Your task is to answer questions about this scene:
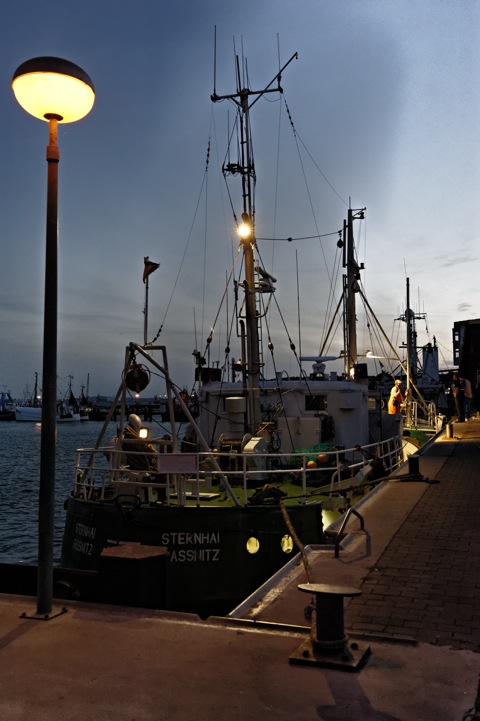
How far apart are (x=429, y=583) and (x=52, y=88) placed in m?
6.42

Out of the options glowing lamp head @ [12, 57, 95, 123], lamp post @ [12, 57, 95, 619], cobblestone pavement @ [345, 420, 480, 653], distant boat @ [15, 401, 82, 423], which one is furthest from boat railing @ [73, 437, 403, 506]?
distant boat @ [15, 401, 82, 423]

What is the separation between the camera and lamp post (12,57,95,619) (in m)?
5.22

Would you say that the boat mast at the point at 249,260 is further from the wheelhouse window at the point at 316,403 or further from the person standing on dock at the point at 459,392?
the person standing on dock at the point at 459,392

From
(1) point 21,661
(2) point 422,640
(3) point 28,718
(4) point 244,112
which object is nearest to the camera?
(3) point 28,718

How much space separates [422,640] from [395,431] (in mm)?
15404

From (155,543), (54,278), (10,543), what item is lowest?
(10,543)

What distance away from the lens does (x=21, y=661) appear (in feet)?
14.7

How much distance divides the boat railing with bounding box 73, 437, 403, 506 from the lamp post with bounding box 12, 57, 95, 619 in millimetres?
4224

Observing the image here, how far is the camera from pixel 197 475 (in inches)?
400

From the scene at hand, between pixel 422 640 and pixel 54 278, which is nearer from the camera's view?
pixel 422 640

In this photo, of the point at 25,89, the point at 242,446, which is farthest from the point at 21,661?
the point at 242,446

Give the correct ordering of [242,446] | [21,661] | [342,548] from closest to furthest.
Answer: [21,661]
[342,548]
[242,446]

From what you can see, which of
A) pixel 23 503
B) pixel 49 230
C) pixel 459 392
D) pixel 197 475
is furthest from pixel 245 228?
pixel 459 392

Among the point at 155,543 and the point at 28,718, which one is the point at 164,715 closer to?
the point at 28,718
